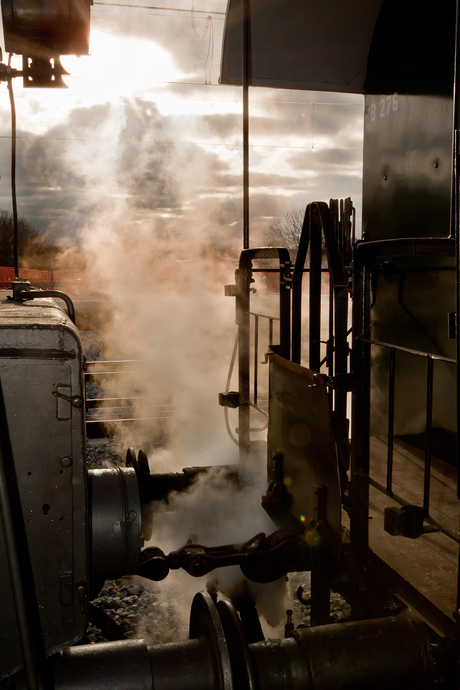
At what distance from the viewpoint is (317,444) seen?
304cm

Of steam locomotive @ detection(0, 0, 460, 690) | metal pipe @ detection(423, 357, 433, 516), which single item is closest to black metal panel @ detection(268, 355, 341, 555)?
steam locomotive @ detection(0, 0, 460, 690)

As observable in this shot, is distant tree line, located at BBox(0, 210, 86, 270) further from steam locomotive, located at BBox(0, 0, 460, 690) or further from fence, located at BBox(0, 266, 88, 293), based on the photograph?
steam locomotive, located at BBox(0, 0, 460, 690)

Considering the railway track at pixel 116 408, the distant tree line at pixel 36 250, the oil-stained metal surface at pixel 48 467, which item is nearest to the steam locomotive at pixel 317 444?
the oil-stained metal surface at pixel 48 467

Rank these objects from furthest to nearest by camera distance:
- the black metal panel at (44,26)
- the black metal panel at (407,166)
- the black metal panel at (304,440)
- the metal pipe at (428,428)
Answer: the black metal panel at (407,166) < the black metal panel at (44,26) < the black metal panel at (304,440) < the metal pipe at (428,428)

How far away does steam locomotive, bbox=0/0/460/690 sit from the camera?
5.54 feet

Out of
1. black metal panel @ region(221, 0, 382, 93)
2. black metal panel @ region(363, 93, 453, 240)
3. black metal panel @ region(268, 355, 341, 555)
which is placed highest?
black metal panel @ region(221, 0, 382, 93)

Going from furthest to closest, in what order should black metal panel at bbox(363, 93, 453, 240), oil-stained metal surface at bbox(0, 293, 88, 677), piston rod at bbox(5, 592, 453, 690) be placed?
black metal panel at bbox(363, 93, 453, 240)
piston rod at bbox(5, 592, 453, 690)
oil-stained metal surface at bbox(0, 293, 88, 677)

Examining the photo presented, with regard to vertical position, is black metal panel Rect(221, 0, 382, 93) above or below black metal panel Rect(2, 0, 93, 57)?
above

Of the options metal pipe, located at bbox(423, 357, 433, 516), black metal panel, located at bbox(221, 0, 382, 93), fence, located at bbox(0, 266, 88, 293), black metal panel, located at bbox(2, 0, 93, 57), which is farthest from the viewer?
fence, located at bbox(0, 266, 88, 293)

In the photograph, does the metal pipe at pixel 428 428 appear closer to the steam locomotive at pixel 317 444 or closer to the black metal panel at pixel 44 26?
the steam locomotive at pixel 317 444

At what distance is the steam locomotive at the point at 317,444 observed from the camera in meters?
1.69

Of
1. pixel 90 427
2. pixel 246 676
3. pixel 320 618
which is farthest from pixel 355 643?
pixel 90 427

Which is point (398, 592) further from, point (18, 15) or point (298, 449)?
point (18, 15)

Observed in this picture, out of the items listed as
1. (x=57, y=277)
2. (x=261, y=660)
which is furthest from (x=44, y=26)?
(x=57, y=277)
